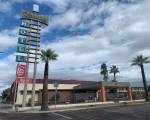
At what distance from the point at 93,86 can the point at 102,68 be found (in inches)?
2262

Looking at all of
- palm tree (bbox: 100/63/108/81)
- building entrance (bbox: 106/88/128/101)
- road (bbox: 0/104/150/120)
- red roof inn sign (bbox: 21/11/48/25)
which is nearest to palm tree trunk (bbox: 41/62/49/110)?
road (bbox: 0/104/150/120)

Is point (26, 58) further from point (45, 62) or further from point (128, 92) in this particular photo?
point (128, 92)

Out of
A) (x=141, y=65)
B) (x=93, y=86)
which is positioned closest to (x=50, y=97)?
(x=93, y=86)

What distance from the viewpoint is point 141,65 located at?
57.8 meters

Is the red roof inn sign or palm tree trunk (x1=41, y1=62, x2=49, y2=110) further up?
the red roof inn sign

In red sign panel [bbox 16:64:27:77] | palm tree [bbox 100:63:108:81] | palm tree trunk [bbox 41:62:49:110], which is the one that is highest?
palm tree [bbox 100:63:108:81]

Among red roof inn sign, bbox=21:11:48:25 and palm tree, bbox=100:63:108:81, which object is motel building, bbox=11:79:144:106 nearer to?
red roof inn sign, bbox=21:11:48:25

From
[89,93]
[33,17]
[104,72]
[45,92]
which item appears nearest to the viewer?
[45,92]

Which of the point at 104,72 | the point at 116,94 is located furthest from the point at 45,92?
the point at 104,72

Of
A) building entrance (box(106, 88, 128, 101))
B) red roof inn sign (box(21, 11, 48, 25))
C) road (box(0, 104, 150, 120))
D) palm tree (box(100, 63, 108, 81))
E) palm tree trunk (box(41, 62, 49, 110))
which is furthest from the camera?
palm tree (box(100, 63, 108, 81))

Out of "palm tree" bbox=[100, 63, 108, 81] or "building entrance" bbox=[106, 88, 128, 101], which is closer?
"building entrance" bbox=[106, 88, 128, 101]

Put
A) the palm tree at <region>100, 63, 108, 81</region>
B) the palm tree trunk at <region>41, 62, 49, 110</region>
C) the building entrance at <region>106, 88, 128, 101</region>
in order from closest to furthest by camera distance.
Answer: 1. the palm tree trunk at <region>41, 62, 49, 110</region>
2. the building entrance at <region>106, 88, 128, 101</region>
3. the palm tree at <region>100, 63, 108, 81</region>

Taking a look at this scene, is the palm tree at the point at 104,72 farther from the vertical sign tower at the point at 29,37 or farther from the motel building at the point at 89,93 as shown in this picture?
the vertical sign tower at the point at 29,37

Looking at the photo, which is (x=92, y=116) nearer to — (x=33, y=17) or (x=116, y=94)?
(x=33, y=17)
